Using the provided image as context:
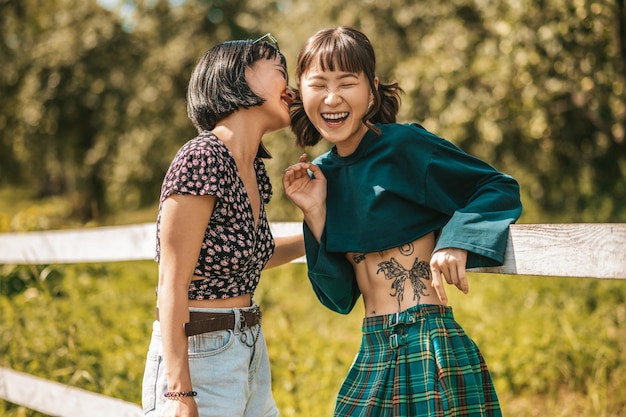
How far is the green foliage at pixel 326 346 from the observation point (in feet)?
13.0

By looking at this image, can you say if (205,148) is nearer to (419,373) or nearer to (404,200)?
(404,200)

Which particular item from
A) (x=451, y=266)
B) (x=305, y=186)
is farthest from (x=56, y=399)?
(x=451, y=266)

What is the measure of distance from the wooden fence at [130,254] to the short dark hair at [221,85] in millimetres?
793

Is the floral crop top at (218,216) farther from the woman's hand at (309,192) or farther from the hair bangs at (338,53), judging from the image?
the hair bangs at (338,53)

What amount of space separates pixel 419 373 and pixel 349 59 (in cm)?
90

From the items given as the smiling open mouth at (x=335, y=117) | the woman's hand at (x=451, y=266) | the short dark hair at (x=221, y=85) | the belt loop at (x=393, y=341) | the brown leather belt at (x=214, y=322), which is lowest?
the belt loop at (x=393, y=341)

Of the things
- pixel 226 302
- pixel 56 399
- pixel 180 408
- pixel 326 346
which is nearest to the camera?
pixel 180 408

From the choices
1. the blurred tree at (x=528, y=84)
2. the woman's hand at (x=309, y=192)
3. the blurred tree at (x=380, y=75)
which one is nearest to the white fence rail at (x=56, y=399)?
the blurred tree at (x=380, y=75)

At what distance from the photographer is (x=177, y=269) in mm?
1915

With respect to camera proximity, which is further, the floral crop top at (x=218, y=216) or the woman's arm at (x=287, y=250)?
the woman's arm at (x=287, y=250)

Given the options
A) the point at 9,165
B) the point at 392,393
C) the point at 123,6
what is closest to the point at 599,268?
the point at 392,393

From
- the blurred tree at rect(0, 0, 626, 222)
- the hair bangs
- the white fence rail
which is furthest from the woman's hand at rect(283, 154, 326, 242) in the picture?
the blurred tree at rect(0, 0, 626, 222)

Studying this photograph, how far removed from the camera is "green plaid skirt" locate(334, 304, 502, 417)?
6.64ft

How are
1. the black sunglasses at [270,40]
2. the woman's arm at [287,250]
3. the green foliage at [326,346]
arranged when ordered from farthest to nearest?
the green foliage at [326,346] → the woman's arm at [287,250] → the black sunglasses at [270,40]
